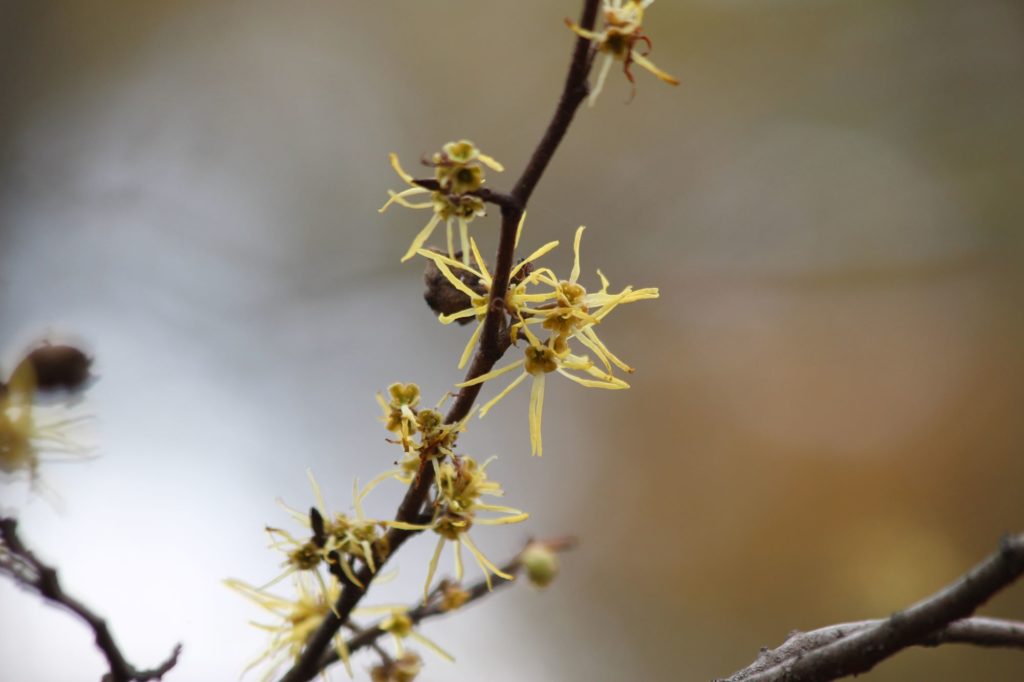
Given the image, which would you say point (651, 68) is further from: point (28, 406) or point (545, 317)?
point (28, 406)

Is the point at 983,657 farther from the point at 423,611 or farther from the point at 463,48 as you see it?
the point at 463,48

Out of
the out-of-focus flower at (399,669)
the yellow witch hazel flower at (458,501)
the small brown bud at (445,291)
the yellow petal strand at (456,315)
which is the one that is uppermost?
the small brown bud at (445,291)

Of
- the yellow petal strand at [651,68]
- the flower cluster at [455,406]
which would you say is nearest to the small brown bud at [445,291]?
the flower cluster at [455,406]

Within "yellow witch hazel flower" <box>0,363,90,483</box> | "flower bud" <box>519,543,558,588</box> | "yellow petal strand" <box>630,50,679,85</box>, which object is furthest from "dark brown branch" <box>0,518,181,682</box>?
"yellow petal strand" <box>630,50,679,85</box>

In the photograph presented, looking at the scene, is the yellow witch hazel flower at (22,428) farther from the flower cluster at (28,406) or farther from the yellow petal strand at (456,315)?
the yellow petal strand at (456,315)

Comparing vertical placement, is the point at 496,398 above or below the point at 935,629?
above

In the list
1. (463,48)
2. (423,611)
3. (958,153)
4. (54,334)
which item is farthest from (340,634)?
(958,153)

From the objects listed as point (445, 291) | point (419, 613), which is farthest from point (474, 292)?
point (419, 613)
